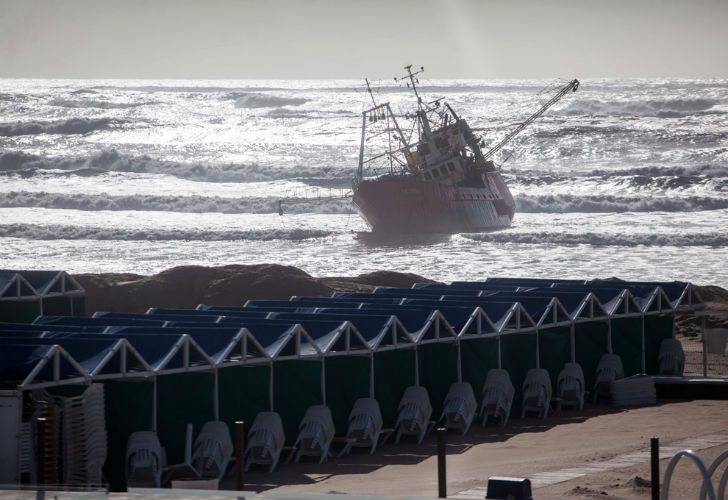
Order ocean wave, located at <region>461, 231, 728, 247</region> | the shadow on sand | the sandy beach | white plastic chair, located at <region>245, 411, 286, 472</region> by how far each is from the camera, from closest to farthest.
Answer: the sandy beach
the shadow on sand
white plastic chair, located at <region>245, 411, 286, 472</region>
ocean wave, located at <region>461, 231, 728, 247</region>

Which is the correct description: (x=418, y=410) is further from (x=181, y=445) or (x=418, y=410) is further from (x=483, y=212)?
(x=483, y=212)

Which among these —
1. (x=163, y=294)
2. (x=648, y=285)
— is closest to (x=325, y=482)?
(x=648, y=285)

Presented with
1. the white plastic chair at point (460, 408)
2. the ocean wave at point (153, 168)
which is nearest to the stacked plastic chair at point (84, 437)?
the white plastic chair at point (460, 408)

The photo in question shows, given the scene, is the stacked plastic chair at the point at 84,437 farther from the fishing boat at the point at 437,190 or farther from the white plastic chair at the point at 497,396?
the fishing boat at the point at 437,190

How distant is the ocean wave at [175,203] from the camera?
248 feet

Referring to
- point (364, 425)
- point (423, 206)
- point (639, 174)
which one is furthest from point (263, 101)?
point (364, 425)

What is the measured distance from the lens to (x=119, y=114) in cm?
11262

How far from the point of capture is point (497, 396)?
21.3 meters

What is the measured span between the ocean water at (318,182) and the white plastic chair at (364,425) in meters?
27.9

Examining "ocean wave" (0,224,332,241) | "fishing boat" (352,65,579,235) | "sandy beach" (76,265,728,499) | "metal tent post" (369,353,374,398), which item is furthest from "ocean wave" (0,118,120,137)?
"metal tent post" (369,353,374,398)

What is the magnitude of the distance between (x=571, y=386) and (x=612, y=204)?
5110cm

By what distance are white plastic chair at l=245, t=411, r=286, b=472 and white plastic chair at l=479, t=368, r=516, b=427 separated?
13.6 feet

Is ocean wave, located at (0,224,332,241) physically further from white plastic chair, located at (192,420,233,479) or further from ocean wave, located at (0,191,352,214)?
white plastic chair, located at (192,420,233,479)

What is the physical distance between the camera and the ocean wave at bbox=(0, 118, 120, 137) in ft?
337
